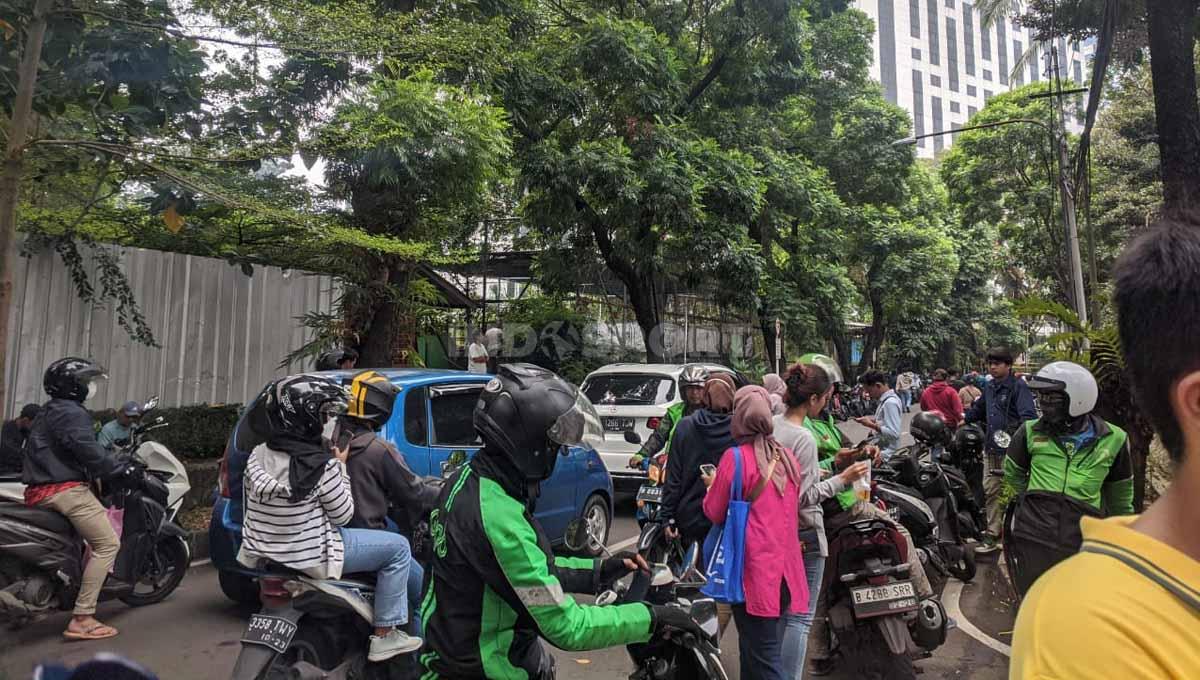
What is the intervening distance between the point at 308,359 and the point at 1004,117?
25.3 m

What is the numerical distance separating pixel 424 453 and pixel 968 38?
268ft

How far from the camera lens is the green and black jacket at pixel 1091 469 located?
3605 mm

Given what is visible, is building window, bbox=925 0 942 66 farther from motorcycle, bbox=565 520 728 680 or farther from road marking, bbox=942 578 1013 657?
motorcycle, bbox=565 520 728 680

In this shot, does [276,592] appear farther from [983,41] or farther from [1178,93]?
[983,41]

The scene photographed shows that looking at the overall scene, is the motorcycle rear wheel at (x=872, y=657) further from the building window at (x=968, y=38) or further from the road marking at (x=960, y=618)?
the building window at (x=968, y=38)

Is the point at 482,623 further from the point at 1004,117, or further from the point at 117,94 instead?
the point at 1004,117

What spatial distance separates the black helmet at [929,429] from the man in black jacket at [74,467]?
615cm

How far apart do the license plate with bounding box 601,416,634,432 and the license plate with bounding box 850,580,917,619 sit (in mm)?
4683

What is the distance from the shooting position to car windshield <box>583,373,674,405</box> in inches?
332

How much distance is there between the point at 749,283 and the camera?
508 inches

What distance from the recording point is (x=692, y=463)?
4.11 metres

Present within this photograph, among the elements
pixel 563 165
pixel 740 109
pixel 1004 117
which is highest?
pixel 1004 117

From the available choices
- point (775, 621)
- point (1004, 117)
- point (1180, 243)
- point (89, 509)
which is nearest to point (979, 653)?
point (775, 621)

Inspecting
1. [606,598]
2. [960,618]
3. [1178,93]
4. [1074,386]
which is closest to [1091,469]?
[1074,386]
